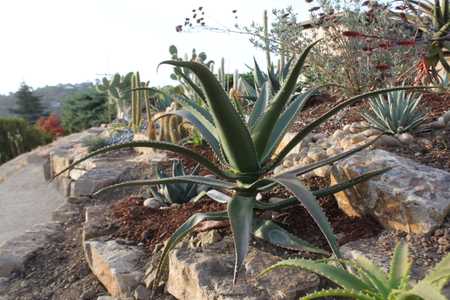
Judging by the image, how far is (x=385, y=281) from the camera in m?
1.30

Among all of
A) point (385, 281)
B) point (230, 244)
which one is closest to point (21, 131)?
point (230, 244)

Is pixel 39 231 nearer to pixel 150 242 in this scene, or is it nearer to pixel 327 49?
pixel 150 242

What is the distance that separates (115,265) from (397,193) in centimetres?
136

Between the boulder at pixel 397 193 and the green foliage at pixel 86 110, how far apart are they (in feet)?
36.5

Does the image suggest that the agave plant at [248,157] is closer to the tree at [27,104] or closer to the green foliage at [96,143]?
the green foliage at [96,143]

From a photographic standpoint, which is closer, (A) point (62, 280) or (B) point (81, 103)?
(A) point (62, 280)

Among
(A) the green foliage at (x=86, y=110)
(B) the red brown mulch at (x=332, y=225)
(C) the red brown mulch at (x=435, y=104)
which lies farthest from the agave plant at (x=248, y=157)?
(A) the green foliage at (x=86, y=110)

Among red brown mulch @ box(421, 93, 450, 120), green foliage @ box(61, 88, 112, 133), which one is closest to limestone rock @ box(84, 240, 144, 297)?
red brown mulch @ box(421, 93, 450, 120)

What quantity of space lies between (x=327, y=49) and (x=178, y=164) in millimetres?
1891

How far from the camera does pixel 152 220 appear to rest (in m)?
2.60

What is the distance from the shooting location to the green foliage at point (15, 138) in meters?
11.9

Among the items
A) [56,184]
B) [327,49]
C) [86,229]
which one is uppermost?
[327,49]

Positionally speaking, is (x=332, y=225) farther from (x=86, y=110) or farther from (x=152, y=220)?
(x=86, y=110)

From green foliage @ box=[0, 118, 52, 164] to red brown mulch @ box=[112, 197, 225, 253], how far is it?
9.79m
